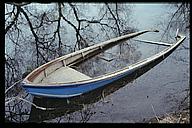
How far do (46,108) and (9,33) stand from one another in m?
1.92

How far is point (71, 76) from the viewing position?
4.27 metres

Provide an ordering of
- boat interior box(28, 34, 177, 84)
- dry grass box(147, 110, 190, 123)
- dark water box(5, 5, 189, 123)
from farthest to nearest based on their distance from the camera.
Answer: boat interior box(28, 34, 177, 84) → dark water box(5, 5, 189, 123) → dry grass box(147, 110, 190, 123)

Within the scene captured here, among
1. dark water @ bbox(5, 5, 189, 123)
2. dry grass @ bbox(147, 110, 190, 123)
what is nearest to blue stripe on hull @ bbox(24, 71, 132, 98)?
dark water @ bbox(5, 5, 189, 123)

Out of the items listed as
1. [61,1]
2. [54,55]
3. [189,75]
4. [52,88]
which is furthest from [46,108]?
[61,1]

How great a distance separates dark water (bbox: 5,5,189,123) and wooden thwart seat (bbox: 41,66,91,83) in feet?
0.85

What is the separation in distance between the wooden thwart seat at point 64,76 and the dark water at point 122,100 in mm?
260

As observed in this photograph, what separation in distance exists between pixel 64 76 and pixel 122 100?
0.81 meters

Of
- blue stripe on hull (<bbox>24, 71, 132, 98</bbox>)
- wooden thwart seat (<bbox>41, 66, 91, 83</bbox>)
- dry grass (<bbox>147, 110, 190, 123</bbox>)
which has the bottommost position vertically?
dry grass (<bbox>147, 110, 190, 123</bbox>)

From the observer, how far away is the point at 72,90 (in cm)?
389

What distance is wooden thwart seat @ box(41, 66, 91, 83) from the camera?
4179 mm

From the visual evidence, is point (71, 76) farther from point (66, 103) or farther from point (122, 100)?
point (122, 100)

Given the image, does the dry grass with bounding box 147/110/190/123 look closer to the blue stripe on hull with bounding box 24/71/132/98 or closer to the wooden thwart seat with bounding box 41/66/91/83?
the blue stripe on hull with bounding box 24/71/132/98
